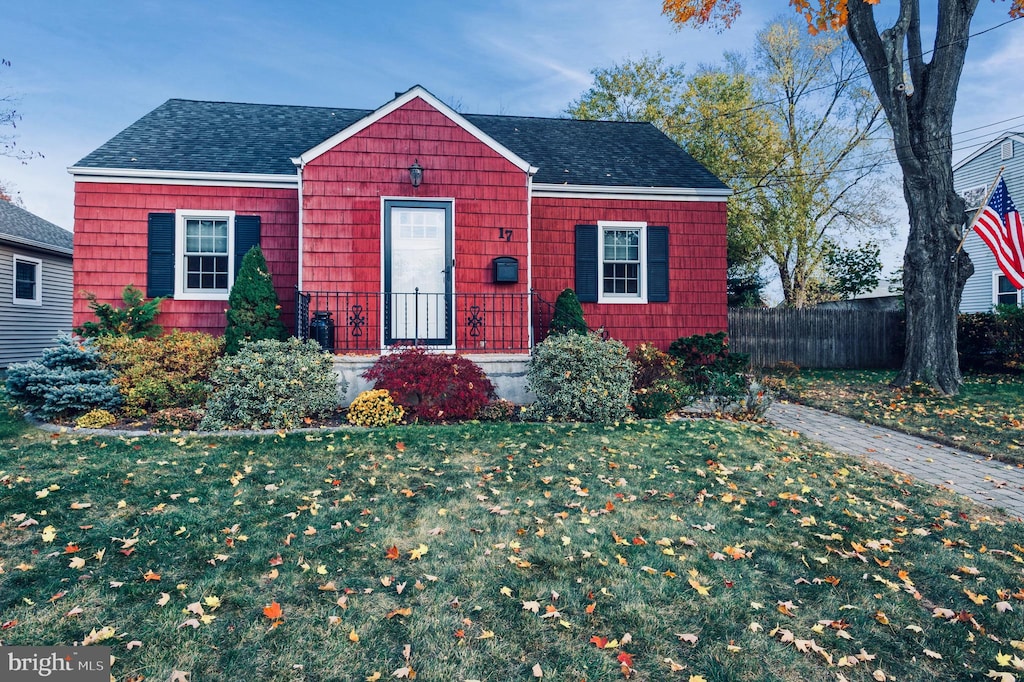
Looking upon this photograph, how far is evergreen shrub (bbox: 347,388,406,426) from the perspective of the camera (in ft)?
24.2

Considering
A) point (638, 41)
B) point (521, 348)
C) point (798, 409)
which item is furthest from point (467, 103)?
point (798, 409)

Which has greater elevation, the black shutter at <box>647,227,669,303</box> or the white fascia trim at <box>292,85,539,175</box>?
the white fascia trim at <box>292,85,539,175</box>

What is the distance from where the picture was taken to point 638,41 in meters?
23.5

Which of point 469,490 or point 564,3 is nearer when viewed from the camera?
point 469,490

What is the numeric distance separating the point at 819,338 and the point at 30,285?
22075mm

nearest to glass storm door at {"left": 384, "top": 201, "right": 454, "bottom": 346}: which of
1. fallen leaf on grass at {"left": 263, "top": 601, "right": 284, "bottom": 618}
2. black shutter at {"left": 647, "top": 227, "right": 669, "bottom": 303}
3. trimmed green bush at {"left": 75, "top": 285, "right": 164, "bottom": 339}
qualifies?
trimmed green bush at {"left": 75, "top": 285, "right": 164, "bottom": 339}

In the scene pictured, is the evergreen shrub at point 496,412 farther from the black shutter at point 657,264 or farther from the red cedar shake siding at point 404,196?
the black shutter at point 657,264

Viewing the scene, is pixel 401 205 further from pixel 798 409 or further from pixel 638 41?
pixel 638 41

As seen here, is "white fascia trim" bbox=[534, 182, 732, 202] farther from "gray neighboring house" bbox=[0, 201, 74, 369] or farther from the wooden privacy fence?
"gray neighboring house" bbox=[0, 201, 74, 369]

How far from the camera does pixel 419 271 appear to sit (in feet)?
32.1

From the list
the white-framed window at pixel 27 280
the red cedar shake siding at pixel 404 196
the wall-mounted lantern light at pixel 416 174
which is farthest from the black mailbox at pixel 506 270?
the white-framed window at pixel 27 280

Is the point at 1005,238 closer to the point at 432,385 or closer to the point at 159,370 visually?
the point at 432,385

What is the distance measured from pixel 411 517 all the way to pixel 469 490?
752mm

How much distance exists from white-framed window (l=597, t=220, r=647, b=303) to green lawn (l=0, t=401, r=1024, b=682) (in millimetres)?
6132
